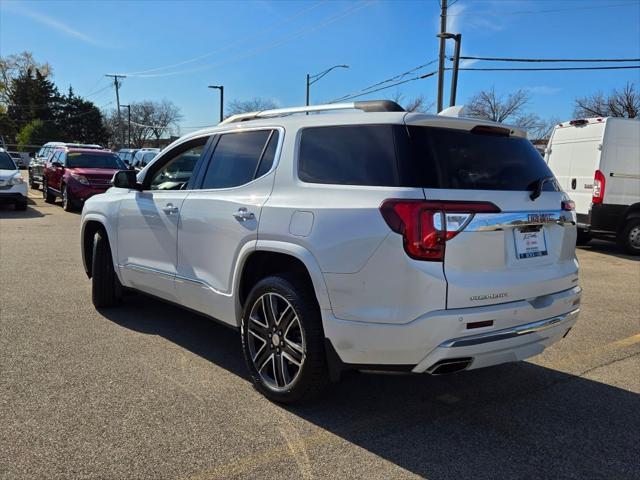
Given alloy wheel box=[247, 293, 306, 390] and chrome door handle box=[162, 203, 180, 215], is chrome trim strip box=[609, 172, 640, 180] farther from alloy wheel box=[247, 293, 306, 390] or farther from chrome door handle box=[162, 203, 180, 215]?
alloy wheel box=[247, 293, 306, 390]

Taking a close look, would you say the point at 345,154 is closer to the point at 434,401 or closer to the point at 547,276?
the point at 547,276

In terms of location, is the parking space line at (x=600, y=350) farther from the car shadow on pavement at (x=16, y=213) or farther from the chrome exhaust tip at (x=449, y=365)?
the car shadow on pavement at (x=16, y=213)

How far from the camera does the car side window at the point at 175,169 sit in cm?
486

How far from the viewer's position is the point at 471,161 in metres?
3.24

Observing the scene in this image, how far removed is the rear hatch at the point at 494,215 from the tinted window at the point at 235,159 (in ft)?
4.39

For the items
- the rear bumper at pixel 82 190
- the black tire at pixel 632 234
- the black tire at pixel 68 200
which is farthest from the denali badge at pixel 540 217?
the black tire at pixel 68 200

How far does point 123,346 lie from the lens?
462cm

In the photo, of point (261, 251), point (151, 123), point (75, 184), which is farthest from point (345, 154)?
point (151, 123)

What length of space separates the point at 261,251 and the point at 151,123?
112 meters

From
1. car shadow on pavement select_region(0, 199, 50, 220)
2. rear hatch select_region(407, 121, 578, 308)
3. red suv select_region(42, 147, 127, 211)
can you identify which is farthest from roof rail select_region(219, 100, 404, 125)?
car shadow on pavement select_region(0, 199, 50, 220)

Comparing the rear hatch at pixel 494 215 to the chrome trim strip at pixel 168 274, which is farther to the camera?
the chrome trim strip at pixel 168 274

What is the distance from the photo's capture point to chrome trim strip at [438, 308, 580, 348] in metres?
2.93

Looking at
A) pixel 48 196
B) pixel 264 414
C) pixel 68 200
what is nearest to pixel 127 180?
pixel 264 414

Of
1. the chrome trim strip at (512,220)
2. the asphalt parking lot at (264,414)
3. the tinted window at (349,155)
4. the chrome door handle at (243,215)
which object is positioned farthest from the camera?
the chrome door handle at (243,215)
